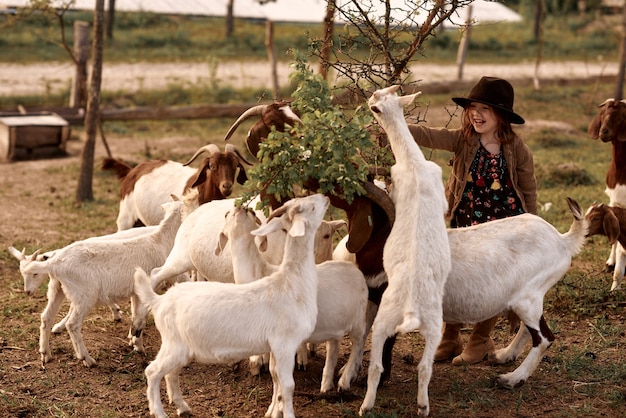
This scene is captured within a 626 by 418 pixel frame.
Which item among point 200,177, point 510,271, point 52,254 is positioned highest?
point 200,177

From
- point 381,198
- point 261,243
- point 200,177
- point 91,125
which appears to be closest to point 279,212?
point 261,243

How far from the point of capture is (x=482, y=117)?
6383mm

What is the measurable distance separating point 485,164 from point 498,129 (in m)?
0.27

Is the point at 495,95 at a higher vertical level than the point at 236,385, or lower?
higher

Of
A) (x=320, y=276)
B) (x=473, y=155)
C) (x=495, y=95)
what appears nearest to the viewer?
(x=320, y=276)

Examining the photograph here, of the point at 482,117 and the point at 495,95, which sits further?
the point at 482,117

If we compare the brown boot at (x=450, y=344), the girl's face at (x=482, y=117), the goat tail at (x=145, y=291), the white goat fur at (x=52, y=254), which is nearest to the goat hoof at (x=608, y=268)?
the brown boot at (x=450, y=344)

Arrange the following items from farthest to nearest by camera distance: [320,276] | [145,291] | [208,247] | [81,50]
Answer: [81,50], [208,247], [320,276], [145,291]

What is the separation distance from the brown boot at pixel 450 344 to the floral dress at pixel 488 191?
801 mm

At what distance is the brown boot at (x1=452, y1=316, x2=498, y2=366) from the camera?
6508 mm

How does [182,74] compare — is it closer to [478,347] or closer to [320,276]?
[478,347]

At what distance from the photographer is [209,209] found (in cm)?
677

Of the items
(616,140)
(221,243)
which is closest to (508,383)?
(221,243)

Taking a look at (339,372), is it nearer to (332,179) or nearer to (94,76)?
(332,179)
